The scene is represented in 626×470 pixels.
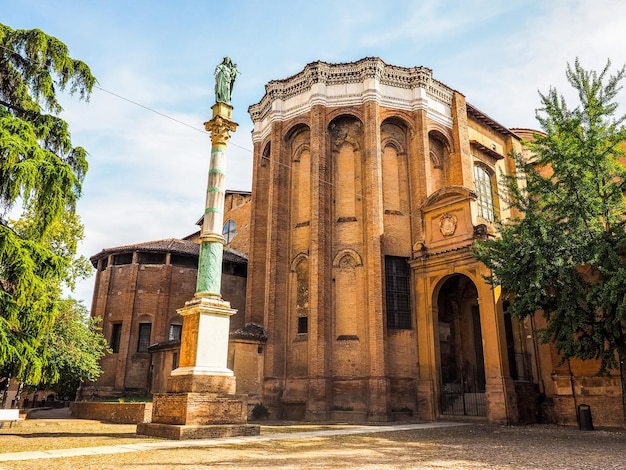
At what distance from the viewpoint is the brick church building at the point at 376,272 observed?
19406 millimetres

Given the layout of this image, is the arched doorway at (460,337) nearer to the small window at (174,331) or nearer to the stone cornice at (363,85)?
the stone cornice at (363,85)

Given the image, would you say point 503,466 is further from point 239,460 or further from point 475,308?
point 475,308

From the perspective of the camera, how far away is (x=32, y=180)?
11.2 meters

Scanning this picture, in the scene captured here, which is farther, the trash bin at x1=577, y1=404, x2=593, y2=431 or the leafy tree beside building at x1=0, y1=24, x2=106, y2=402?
the trash bin at x1=577, y1=404, x2=593, y2=431

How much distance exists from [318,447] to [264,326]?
40.9 ft

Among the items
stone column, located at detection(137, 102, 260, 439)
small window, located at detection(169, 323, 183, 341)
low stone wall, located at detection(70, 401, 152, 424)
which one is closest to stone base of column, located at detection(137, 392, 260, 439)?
stone column, located at detection(137, 102, 260, 439)

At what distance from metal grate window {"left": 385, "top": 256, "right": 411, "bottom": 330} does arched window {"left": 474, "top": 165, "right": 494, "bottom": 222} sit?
6838 millimetres

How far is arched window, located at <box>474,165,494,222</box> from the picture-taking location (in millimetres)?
26547

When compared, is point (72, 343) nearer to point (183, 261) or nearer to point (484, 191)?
point (183, 261)

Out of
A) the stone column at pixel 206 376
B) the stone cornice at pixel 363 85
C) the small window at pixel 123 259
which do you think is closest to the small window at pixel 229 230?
the small window at pixel 123 259

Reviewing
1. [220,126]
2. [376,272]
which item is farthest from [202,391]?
[376,272]

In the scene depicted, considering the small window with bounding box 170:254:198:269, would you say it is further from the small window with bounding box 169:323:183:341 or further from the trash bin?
the trash bin

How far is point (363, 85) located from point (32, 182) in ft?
54.4

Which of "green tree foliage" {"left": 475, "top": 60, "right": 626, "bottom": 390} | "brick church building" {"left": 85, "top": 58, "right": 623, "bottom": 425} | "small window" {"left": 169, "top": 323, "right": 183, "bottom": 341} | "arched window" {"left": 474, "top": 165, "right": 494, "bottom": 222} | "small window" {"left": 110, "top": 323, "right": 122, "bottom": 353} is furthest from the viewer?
"small window" {"left": 169, "top": 323, "right": 183, "bottom": 341}
